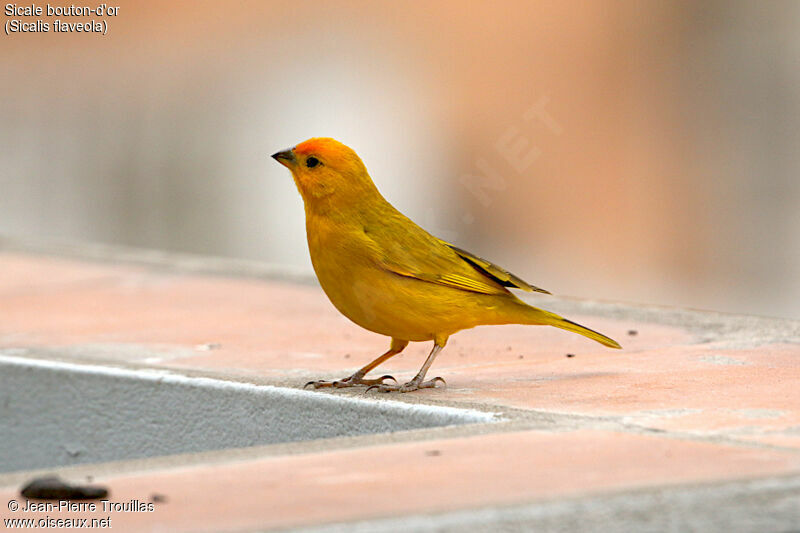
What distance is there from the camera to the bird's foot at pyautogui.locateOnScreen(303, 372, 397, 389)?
10.7 ft

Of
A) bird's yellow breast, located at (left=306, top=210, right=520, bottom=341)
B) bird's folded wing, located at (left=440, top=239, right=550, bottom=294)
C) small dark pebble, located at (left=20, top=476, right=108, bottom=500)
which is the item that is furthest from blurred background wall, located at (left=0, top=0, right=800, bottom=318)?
small dark pebble, located at (left=20, top=476, right=108, bottom=500)

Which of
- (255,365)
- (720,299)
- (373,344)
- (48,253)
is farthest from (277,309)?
(720,299)

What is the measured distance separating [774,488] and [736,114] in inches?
371

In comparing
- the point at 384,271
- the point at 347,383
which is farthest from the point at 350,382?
the point at 384,271

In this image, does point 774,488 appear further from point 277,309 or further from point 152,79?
point 152,79

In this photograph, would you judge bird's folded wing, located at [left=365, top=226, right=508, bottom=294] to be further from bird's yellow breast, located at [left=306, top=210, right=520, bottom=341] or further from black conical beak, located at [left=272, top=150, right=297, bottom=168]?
black conical beak, located at [left=272, top=150, right=297, bottom=168]

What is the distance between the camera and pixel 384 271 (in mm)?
3311

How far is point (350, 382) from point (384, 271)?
10.3 inches

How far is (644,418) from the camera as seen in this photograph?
2785mm

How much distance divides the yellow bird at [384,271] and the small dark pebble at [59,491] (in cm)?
104

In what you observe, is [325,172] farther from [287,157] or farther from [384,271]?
[384,271]

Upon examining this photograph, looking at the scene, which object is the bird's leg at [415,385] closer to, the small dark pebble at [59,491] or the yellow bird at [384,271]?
the yellow bird at [384,271]

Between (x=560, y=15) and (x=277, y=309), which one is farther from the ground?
(x=560, y=15)

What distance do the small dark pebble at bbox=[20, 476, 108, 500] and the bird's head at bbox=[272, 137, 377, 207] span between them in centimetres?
131
